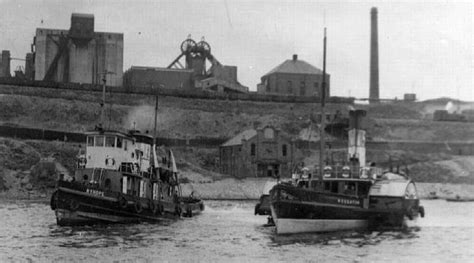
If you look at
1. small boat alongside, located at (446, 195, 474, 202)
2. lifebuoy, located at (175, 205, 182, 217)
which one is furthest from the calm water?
small boat alongside, located at (446, 195, 474, 202)

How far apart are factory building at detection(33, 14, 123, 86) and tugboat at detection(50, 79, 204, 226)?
144ft

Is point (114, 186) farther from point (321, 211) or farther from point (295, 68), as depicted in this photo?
point (295, 68)

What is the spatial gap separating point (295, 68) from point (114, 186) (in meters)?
63.2

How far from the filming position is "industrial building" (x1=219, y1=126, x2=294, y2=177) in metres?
66.0

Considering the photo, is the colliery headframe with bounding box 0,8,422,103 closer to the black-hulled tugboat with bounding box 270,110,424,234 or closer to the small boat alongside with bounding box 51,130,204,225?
the small boat alongside with bounding box 51,130,204,225

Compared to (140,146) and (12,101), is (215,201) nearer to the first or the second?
(140,146)

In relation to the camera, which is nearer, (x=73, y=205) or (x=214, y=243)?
(x=214, y=243)

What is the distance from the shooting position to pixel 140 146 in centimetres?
3766

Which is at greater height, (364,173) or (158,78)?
(158,78)

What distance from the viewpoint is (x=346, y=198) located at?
102ft

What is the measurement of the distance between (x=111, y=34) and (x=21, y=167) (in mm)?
28724

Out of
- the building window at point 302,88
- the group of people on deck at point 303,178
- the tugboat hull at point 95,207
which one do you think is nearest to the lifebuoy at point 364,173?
the group of people on deck at point 303,178

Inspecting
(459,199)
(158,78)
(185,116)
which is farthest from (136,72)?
(459,199)

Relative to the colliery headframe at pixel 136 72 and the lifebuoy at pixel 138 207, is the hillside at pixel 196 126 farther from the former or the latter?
the lifebuoy at pixel 138 207
